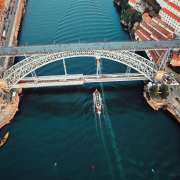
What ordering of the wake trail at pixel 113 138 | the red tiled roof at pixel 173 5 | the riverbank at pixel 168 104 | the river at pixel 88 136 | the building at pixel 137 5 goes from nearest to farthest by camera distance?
the wake trail at pixel 113 138 → the river at pixel 88 136 → the riverbank at pixel 168 104 → the red tiled roof at pixel 173 5 → the building at pixel 137 5

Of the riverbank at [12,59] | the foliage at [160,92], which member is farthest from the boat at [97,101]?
the riverbank at [12,59]

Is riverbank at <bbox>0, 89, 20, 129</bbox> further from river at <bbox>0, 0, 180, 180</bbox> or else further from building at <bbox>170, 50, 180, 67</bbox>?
building at <bbox>170, 50, 180, 67</bbox>

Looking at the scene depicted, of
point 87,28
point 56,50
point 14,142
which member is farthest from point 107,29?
point 14,142

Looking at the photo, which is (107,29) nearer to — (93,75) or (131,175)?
(93,75)

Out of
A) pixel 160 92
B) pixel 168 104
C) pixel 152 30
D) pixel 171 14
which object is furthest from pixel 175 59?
pixel 171 14

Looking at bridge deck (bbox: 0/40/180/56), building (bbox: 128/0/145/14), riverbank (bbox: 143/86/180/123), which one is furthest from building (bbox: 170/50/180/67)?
building (bbox: 128/0/145/14)

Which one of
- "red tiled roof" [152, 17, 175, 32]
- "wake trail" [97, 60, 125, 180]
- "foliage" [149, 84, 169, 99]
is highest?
"red tiled roof" [152, 17, 175, 32]

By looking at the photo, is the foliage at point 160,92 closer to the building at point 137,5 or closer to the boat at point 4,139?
the boat at point 4,139
